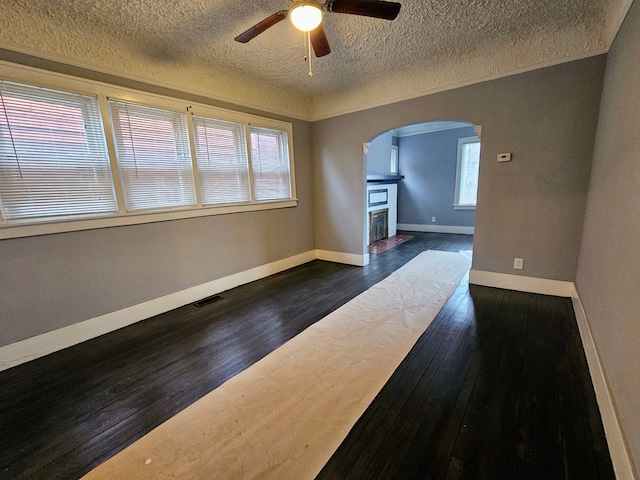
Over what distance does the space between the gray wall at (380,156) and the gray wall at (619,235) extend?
163 inches

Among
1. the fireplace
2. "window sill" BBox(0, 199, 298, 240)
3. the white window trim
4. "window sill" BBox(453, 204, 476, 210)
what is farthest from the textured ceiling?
"window sill" BBox(453, 204, 476, 210)

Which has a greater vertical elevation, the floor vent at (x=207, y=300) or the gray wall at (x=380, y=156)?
the gray wall at (x=380, y=156)

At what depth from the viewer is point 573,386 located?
1.73 metres

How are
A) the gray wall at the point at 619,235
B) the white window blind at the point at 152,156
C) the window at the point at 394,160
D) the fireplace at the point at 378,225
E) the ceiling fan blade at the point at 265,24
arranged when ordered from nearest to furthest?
the gray wall at the point at 619,235 → the ceiling fan blade at the point at 265,24 → the white window blind at the point at 152,156 → the fireplace at the point at 378,225 → the window at the point at 394,160

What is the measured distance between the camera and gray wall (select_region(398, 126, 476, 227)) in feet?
22.6

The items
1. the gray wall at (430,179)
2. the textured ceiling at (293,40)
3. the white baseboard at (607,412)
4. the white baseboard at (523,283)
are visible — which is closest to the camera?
the white baseboard at (607,412)

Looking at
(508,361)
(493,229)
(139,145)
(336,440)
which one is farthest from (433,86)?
(336,440)

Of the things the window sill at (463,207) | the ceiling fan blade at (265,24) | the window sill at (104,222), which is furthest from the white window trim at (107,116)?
the window sill at (463,207)

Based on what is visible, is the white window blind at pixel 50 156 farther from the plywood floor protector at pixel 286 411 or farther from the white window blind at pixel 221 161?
the plywood floor protector at pixel 286 411

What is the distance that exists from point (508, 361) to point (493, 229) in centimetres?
177

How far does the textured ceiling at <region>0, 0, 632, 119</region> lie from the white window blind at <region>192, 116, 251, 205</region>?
0.40 meters

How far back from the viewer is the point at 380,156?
264 inches

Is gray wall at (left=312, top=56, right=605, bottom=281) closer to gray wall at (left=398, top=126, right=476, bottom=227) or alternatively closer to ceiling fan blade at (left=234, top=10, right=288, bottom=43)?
ceiling fan blade at (left=234, top=10, right=288, bottom=43)

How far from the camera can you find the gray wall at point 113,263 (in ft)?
7.14
